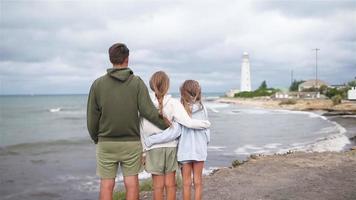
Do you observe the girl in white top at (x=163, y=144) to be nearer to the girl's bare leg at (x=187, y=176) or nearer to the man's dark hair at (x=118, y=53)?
the girl's bare leg at (x=187, y=176)

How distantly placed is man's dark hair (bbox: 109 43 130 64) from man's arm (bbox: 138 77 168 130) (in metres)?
0.28

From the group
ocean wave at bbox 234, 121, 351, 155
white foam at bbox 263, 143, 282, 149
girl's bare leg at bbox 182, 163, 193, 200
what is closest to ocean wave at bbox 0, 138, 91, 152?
ocean wave at bbox 234, 121, 351, 155

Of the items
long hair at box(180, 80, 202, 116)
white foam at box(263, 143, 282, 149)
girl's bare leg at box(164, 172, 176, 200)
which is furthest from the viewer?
white foam at box(263, 143, 282, 149)

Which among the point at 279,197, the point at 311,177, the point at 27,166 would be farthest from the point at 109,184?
the point at 27,166

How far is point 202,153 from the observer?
482 centimetres

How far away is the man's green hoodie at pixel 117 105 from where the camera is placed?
13.1 ft

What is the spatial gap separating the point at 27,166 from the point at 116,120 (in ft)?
39.1

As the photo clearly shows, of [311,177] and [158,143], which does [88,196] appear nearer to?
[311,177]

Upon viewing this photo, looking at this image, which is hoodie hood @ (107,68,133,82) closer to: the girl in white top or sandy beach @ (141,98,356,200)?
the girl in white top

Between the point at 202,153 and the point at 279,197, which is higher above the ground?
the point at 202,153

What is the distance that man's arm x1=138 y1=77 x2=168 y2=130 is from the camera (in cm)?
402

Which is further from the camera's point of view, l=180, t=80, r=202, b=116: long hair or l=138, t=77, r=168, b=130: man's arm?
l=180, t=80, r=202, b=116: long hair

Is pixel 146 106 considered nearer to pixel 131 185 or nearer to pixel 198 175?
pixel 131 185

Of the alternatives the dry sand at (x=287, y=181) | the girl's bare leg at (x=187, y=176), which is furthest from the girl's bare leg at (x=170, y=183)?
the dry sand at (x=287, y=181)
